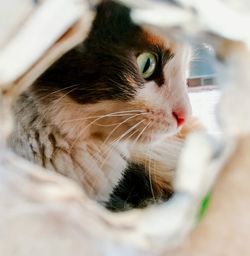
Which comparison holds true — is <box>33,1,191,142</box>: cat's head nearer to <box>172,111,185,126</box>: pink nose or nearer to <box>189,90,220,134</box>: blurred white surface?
<box>172,111,185,126</box>: pink nose

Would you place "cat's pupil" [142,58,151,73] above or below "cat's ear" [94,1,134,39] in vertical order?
below

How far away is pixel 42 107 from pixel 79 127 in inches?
2.5

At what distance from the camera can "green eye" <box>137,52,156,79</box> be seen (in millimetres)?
801

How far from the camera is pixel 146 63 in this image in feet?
2.67

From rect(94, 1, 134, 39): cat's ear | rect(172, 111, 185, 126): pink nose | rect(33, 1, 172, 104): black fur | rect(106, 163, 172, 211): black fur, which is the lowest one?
rect(106, 163, 172, 211): black fur

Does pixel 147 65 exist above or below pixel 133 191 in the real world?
above

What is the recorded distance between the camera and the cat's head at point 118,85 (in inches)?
30.3

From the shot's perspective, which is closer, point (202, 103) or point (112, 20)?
point (112, 20)

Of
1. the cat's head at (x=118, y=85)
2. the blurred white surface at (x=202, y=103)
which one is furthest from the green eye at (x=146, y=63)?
the blurred white surface at (x=202, y=103)

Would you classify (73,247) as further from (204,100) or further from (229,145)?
(204,100)

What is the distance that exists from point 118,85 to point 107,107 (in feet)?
0.12

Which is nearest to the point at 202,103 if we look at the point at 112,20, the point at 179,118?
the point at 179,118

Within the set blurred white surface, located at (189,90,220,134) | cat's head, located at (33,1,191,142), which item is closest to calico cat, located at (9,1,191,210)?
cat's head, located at (33,1,191,142)

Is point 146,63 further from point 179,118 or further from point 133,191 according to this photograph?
point 133,191
